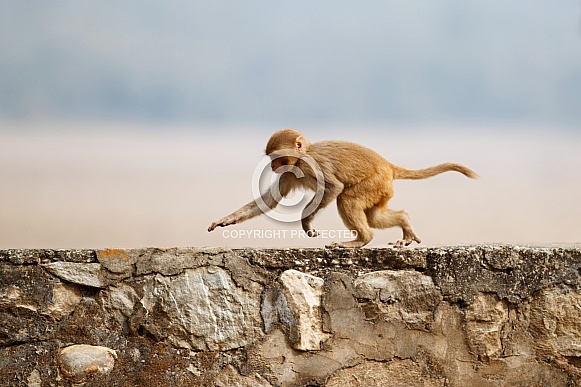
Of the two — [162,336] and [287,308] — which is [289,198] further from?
[162,336]

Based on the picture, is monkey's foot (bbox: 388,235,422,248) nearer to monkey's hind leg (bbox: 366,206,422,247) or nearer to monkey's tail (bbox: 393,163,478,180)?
monkey's hind leg (bbox: 366,206,422,247)

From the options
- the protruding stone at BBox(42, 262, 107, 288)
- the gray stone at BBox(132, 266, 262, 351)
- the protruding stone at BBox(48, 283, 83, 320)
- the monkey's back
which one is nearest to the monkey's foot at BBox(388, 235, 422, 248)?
the monkey's back

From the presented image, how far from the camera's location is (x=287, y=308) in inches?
144

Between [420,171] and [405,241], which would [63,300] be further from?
[420,171]

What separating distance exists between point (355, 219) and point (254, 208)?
0.68m

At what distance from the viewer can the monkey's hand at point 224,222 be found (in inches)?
165

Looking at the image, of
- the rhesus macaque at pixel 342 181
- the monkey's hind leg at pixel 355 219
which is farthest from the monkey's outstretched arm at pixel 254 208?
the monkey's hind leg at pixel 355 219

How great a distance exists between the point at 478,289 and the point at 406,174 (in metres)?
1.23

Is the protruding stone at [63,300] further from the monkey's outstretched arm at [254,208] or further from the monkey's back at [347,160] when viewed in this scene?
the monkey's back at [347,160]

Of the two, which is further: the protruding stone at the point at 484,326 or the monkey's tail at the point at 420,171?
the monkey's tail at the point at 420,171

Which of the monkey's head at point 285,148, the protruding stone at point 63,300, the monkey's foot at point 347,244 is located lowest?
the protruding stone at point 63,300

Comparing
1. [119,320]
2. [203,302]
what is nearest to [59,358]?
[119,320]

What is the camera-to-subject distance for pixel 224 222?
168 inches

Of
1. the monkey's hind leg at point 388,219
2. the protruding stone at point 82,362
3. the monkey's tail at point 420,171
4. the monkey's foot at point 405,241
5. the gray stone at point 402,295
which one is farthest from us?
the monkey's tail at point 420,171
